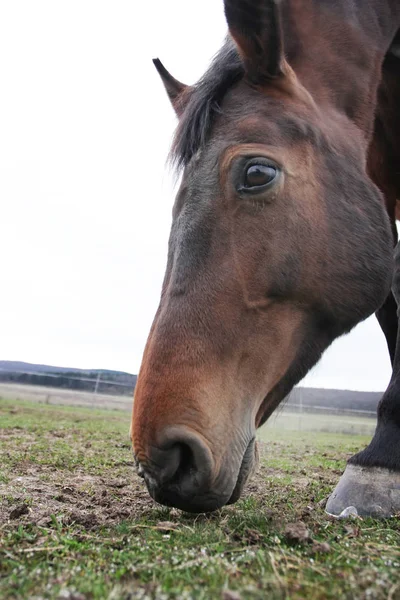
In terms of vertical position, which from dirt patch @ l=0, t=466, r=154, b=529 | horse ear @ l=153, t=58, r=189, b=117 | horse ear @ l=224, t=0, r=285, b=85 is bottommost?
dirt patch @ l=0, t=466, r=154, b=529

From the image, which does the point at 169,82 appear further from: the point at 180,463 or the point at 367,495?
the point at 367,495

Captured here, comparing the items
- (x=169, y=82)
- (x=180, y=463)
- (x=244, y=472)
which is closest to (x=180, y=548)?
(x=180, y=463)

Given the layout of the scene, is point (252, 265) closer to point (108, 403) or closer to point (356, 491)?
point (356, 491)

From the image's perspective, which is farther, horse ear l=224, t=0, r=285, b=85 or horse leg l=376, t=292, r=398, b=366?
horse leg l=376, t=292, r=398, b=366

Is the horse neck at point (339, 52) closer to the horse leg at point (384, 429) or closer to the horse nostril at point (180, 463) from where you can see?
the horse leg at point (384, 429)

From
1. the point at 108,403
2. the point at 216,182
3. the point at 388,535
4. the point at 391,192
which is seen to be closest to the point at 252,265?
the point at 216,182

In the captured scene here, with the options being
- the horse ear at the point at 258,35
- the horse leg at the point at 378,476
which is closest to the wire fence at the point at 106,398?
the horse leg at the point at 378,476

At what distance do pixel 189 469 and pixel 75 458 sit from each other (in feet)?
9.55

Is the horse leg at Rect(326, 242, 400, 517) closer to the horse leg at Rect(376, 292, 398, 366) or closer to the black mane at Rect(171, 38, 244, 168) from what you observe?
the horse leg at Rect(376, 292, 398, 366)

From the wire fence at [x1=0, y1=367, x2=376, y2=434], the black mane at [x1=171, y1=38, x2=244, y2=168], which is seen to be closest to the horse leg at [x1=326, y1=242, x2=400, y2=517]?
the black mane at [x1=171, y1=38, x2=244, y2=168]

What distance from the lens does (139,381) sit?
2.09 m

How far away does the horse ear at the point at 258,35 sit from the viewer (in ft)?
8.16

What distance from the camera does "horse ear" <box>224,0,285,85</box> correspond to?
8.16 ft

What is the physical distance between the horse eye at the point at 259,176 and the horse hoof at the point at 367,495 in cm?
158
